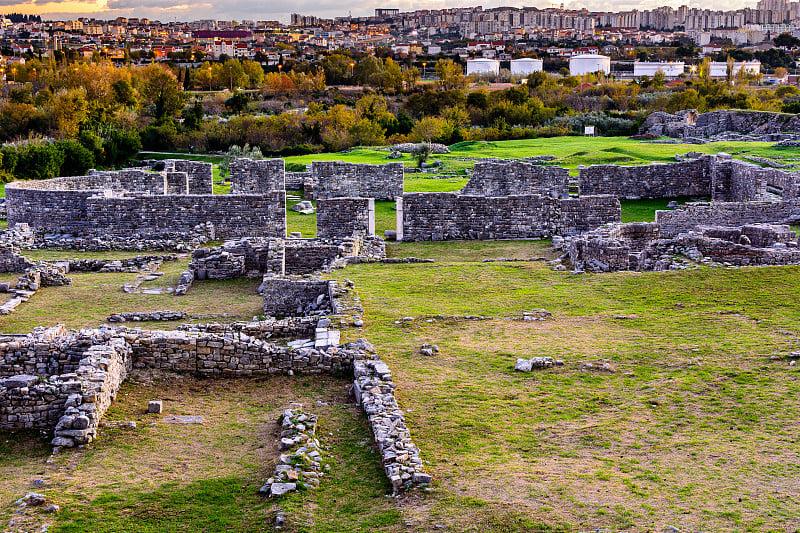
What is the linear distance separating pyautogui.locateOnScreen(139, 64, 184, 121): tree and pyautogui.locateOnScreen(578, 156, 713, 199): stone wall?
45.0 m

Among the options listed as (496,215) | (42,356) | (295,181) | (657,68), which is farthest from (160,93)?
(657,68)

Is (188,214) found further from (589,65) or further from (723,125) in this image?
(589,65)

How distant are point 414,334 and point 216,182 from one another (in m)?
25.7

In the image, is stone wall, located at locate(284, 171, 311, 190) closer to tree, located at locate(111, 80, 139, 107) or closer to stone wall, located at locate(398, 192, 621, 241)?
stone wall, located at locate(398, 192, 621, 241)

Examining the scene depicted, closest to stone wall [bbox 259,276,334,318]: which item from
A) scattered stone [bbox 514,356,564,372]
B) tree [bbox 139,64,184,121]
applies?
scattered stone [bbox 514,356,564,372]

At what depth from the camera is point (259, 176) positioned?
33.3 metres

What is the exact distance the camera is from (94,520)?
323 inches

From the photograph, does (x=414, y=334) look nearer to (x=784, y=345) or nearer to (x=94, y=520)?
(x=784, y=345)

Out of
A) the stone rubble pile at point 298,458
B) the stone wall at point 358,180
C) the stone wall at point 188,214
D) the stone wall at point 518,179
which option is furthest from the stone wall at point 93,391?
the stone wall at point 358,180

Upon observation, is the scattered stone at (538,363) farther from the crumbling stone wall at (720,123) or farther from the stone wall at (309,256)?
the crumbling stone wall at (720,123)

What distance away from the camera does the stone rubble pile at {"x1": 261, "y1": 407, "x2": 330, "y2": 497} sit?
873 centimetres

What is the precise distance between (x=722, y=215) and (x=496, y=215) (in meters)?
6.13

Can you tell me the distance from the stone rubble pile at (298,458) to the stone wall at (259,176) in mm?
23218

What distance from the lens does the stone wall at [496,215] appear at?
2580 centimetres
